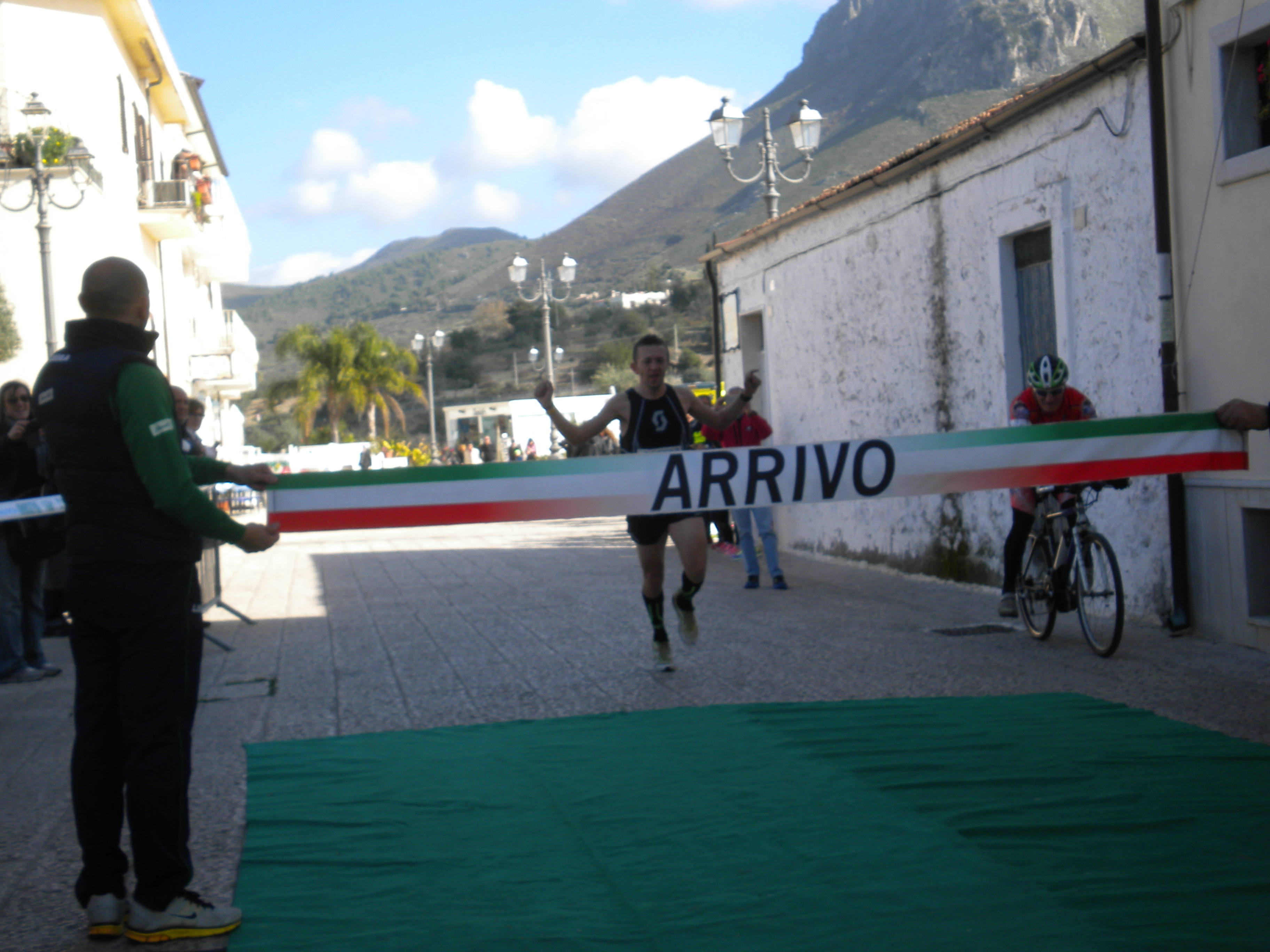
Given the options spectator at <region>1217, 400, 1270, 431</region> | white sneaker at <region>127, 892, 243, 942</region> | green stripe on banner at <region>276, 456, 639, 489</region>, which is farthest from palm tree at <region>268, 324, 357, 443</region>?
white sneaker at <region>127, 892, 243, 942</region>

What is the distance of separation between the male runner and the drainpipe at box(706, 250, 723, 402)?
11001 mm

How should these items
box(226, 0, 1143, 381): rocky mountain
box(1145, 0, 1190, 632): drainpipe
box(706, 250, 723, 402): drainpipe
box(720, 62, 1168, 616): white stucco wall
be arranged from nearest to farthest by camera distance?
box(1145, 0, 1190, 632): drainpipe → box(720, 62, 1168, 616): white stucco wall → box(706, 250, 723, 402): drainpipe → box(226, 0, 1143, 381): rocky mountain

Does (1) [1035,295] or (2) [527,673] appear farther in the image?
(1) [1035,295]

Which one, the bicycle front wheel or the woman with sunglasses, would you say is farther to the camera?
the woman with sunglasses

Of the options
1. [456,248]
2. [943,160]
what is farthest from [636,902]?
[456,248]

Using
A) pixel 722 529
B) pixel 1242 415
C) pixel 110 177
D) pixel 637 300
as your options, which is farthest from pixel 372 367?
pixel 1242 415

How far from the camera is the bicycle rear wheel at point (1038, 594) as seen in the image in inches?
325

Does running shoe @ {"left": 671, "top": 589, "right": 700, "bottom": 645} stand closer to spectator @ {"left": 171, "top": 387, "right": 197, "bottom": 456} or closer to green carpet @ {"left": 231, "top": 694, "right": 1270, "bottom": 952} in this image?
green carpet @ {"left": 231, "top": 694, "right": 1270, "bottom": 952}

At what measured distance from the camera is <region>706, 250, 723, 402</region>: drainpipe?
18688mm

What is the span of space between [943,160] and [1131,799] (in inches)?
328

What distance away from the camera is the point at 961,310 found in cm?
1167

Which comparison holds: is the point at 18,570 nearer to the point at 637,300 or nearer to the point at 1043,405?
the point at 1043,405

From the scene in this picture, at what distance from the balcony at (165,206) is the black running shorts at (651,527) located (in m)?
25.8

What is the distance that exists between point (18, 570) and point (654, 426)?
4.69 meters
